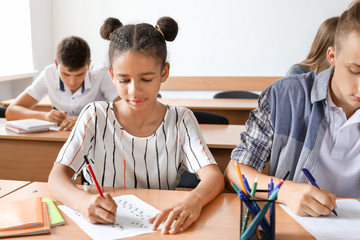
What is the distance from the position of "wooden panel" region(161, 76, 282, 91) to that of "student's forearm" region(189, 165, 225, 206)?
354cm

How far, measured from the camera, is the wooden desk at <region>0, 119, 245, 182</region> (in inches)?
84.3

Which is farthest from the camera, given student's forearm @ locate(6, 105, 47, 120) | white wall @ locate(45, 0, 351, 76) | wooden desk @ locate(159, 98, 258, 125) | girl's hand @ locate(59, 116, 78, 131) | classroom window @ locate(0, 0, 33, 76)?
white wall @ locate(45, 0, 351, 76)

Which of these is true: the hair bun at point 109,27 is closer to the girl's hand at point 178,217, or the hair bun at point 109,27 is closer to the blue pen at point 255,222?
the girl's hand at point 178,217

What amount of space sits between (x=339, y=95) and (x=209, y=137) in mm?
939

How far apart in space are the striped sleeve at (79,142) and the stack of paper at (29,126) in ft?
3.24

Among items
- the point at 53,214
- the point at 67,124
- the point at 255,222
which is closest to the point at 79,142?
the point at 53,214

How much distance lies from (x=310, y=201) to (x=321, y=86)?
448 millimetres

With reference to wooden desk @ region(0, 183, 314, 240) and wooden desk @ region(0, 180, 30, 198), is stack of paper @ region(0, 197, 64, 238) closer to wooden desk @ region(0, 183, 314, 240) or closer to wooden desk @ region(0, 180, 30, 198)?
wooden desk @ region(0, 183, 314, 240)

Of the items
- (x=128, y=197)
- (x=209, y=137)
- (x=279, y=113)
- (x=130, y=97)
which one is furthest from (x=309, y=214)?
(x=209, y=137)

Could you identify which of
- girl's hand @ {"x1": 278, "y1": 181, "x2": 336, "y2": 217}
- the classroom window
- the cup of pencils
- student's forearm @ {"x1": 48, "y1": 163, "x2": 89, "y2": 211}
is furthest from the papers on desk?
the classroom window

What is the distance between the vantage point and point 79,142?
4.23 ft

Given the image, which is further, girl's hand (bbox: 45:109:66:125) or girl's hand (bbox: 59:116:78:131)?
girl's hand (bbox: 45:109:66:125)

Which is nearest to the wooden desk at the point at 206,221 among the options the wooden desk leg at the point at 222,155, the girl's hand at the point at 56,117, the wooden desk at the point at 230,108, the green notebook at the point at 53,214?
the green notebook at the point at 53,214

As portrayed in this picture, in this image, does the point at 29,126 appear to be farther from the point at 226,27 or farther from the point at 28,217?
the point at 226,27
